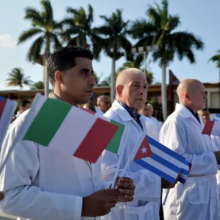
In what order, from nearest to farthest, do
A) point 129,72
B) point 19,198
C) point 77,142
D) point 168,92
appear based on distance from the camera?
point 77,142 → point 19,198 → point 129,72 → point 168,92

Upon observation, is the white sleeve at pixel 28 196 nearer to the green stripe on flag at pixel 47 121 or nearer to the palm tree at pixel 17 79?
the green stripe on flag at pixel 47 121

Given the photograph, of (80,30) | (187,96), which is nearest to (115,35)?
(80,30)

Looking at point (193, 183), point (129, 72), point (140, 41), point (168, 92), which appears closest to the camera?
point (129, 72)

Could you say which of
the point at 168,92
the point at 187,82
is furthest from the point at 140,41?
the point at 187,82

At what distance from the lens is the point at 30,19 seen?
31.5 meters

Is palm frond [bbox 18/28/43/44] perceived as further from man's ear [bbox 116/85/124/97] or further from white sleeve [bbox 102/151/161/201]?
white sleeve [bbox 102/151/161/201]

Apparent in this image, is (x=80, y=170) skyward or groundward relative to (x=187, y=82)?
groundward

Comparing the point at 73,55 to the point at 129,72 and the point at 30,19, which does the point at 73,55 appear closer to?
the point at 129,72

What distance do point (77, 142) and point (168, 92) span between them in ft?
95.2

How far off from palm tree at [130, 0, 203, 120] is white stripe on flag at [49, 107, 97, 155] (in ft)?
94.1

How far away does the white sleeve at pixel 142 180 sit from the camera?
2.36 metres

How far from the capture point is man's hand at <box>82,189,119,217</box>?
1.56 m

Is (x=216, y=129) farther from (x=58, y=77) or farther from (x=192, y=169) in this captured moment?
(x=58, y=77)

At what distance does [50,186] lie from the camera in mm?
1629
